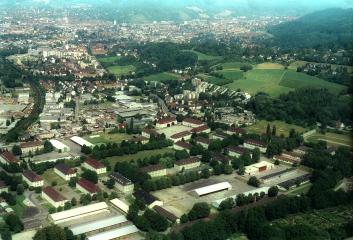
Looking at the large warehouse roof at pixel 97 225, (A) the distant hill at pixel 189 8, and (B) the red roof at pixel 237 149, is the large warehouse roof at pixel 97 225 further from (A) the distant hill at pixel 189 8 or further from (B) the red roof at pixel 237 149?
(A) the distant hill at pixel 189 8

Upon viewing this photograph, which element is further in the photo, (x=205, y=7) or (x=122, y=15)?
(x=205, y=7)

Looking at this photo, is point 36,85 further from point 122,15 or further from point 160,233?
point 122,15

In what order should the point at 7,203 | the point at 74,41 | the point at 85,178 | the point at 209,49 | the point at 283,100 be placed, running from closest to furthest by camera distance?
1. the point at 7,203
2. the point at 85,178
3. the point at 283,100
4. the point at 209,49
5. the point at 74,41

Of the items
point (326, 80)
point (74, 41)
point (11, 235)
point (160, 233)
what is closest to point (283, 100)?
point (326, 80)

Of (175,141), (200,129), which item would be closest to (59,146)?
(175,141)

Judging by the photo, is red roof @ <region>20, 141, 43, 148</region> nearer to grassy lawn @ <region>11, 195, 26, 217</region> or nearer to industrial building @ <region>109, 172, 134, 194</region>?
grassy lawn @ <region>11, 195, 26, 217</region>

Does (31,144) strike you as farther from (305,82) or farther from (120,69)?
(120,69)
